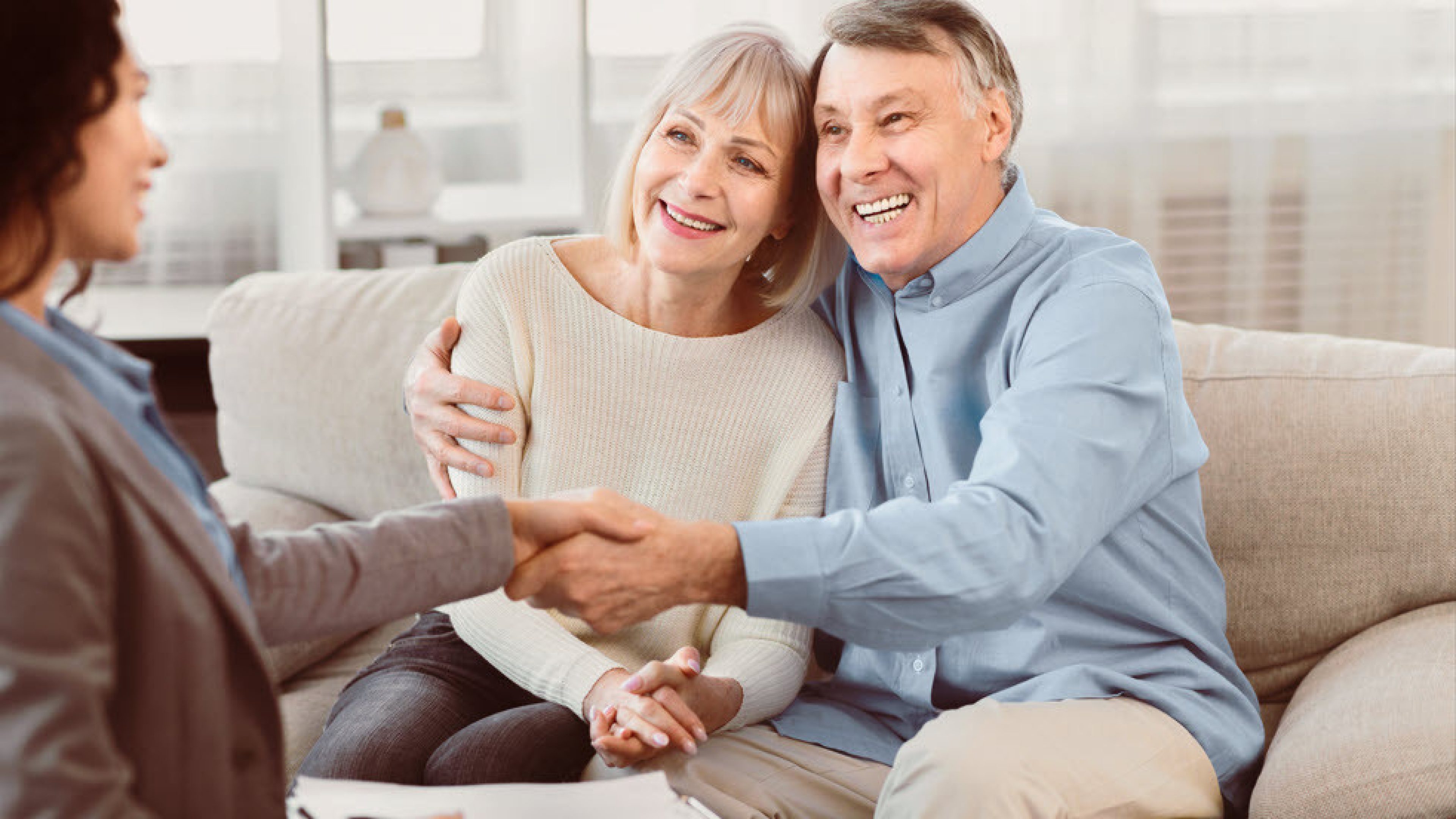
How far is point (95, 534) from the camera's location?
745mm

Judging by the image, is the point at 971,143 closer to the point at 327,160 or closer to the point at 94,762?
the point at 94,762

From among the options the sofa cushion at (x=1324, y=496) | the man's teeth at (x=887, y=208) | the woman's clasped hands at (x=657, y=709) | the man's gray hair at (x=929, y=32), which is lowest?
the woman's clasped hands at (x=657, y=709)

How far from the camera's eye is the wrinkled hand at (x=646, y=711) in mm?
1348

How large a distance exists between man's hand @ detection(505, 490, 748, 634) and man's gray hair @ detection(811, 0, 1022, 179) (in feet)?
1.97

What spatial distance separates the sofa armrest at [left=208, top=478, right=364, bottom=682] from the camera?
6.00 ft

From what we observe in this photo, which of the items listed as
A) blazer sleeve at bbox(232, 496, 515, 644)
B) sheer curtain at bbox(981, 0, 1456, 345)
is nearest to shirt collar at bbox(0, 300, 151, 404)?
blazer sleeve at bbox(232, 496, 515, 644)

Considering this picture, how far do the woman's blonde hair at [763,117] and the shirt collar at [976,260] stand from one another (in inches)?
7.1

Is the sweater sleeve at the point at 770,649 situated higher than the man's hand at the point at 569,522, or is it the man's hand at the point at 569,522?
the man's hand at the point at 569,522

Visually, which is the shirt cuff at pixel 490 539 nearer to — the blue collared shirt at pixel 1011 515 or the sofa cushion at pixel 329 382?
the blue collared shirt at pixel 1011 515

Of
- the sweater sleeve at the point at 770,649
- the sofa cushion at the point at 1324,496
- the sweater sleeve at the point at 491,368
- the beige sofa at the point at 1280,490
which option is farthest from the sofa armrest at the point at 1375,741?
the sweater sleeve at the point at 491,368

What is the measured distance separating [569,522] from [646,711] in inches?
12.0

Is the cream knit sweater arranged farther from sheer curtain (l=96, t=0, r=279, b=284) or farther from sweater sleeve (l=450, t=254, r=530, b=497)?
sheer curtain (l=96, t=0, r=279, b=284)

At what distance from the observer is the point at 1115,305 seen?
4.55ft

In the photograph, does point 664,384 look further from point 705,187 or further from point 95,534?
point 95,534
